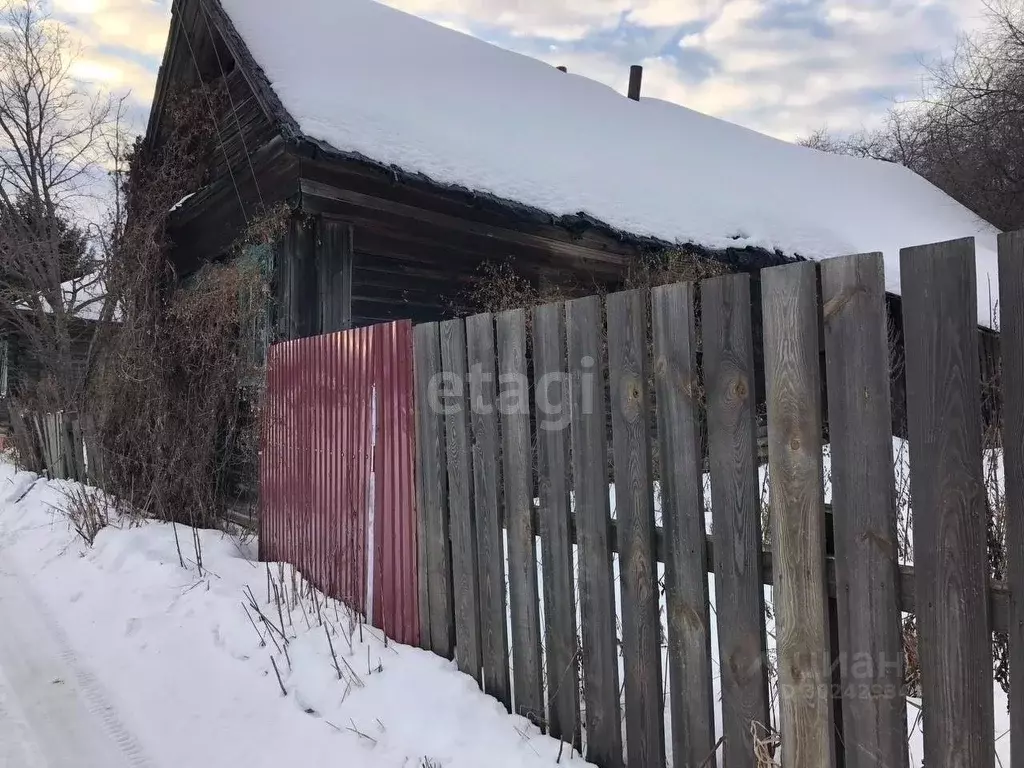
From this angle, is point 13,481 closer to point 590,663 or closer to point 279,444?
point 279,444

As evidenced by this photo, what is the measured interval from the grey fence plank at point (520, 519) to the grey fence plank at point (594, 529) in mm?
274

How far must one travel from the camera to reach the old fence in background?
1558mm

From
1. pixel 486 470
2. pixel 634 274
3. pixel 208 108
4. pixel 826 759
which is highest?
pixel 208 108

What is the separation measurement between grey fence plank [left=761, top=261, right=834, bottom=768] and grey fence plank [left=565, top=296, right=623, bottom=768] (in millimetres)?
652

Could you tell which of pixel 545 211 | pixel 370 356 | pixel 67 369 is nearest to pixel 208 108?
pixel 545 211

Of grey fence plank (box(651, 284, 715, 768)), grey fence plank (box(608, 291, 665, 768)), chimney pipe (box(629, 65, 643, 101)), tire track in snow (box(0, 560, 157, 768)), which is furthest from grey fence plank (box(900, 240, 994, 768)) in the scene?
chimney pipe (box(629, 65, 643, 101))

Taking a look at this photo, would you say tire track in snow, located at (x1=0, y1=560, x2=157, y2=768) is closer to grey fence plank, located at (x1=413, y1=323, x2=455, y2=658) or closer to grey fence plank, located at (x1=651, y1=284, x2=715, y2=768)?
grey fence plank, located at (x1=413, y1=323, x2=455, y2=658)

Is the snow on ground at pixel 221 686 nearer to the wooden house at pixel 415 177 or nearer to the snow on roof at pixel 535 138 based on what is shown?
the wooden house at pixel 415 177

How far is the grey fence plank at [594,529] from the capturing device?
2369 millimetres

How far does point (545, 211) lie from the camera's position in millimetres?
7027

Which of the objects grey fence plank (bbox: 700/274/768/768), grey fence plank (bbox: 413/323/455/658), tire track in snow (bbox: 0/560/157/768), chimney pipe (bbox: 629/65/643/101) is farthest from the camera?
chimney pipe (bbox: 629/65/643/101)

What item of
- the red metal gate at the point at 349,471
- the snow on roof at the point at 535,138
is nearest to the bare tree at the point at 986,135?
the snow on roof at the point at 535,138

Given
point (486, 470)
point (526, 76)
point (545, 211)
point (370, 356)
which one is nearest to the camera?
point (486, 470)

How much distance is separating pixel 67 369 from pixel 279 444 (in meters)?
15.8
